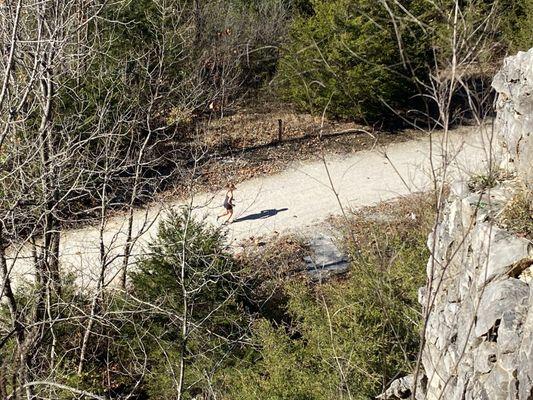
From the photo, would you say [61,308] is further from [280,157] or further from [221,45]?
[221,45]

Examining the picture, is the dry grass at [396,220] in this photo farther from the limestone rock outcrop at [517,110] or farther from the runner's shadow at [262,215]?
the limestone rock outcrop at [517,110]

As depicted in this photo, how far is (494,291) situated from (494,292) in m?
0.01

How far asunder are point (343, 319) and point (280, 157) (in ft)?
31.1

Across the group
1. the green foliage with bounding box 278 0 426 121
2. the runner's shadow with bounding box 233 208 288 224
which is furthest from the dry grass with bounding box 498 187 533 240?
the green foliage with bounding box 278 0 426 121

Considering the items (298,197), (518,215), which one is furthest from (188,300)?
(298,197)

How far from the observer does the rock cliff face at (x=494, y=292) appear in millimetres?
5473

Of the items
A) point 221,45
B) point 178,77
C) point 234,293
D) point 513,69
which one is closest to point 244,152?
point 178,77

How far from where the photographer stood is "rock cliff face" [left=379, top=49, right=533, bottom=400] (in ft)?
18.0

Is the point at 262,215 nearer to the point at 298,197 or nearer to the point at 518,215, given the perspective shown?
the point at 298,197

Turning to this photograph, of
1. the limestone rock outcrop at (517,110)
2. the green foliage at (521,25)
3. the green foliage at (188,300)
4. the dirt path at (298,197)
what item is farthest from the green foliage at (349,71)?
the limestone rock outcrop at (517,110)

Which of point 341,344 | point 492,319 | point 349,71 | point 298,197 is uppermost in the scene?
point 349,71

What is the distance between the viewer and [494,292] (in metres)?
5.98

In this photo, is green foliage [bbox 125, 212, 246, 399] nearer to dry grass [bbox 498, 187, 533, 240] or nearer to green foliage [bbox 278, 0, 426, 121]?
dry grass [bbox 498, 187, 533, 240]

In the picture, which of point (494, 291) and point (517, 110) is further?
point (517, 110)
